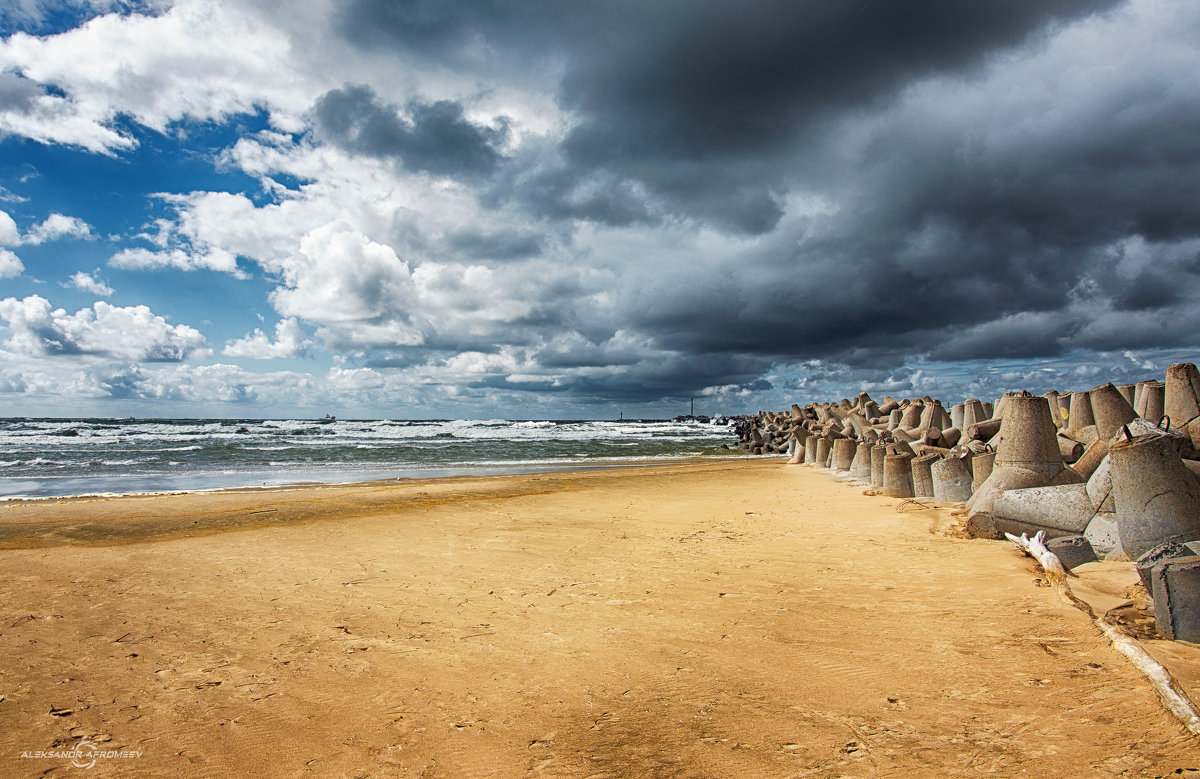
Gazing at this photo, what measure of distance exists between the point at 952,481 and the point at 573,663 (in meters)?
7.54

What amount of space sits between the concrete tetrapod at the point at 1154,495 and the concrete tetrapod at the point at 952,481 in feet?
13.5

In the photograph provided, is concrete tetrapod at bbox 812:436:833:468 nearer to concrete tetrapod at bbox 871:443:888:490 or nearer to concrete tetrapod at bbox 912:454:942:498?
concrete tetrapod at bbox 871:443:888:490

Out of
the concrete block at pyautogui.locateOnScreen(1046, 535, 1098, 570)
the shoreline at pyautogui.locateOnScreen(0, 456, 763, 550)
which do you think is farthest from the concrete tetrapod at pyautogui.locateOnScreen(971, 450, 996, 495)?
the shoreline at pyautogui.locateOnScreen(0, 456, 763, 550)

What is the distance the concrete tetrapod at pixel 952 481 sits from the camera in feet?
28.2

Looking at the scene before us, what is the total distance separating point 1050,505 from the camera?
566cm

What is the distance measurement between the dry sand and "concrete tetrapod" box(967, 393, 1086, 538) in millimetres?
551

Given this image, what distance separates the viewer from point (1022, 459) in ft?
21.4

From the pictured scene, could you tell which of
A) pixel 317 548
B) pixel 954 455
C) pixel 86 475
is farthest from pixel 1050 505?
pixel 86 475

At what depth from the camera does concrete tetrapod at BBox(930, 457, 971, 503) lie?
8.60 meters

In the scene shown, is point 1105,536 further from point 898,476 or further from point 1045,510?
point 898,476

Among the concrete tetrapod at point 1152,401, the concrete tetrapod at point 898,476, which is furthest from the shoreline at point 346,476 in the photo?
the concrete tetrapod at point 1152,401

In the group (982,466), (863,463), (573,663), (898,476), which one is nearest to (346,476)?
(863,463)

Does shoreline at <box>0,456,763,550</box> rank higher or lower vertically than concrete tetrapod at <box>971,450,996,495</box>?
lower

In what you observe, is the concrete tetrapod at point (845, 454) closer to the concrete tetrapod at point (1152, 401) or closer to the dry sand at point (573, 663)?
the concrete tetrapod at point (1152, 401)
